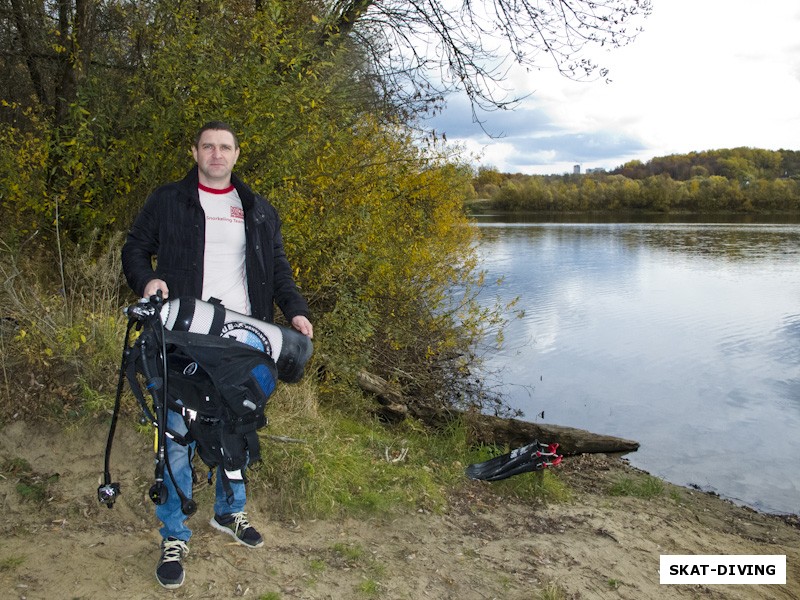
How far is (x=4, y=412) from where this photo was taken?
15.2 feet

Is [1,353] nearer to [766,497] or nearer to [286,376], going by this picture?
[286,376]

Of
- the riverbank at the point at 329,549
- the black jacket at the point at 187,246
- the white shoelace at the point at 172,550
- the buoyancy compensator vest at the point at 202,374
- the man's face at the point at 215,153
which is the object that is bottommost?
the riverbank at the point at 329,549

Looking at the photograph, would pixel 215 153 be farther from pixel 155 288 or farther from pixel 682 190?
pixel 682 190

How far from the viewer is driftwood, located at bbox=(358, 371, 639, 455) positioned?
813 cm

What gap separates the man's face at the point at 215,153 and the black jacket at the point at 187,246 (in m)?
0.10

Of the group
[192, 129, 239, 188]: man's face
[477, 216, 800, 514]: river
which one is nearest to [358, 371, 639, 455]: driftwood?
[477, 216, 800, 514]: river

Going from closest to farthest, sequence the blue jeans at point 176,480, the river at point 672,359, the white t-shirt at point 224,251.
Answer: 1. the blue jeans at point 176,480
2. the white t-shirt at point 224,251
3. the river at point 672,359

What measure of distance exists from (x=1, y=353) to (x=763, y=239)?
4142 centimetres

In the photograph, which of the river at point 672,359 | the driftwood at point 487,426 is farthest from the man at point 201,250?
the river at point 672,359

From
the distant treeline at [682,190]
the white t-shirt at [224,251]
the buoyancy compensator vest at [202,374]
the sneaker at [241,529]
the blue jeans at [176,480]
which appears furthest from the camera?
the distant treeline at [682,190]

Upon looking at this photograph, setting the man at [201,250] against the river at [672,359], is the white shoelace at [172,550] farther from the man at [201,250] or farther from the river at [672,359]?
the river at [672,359]

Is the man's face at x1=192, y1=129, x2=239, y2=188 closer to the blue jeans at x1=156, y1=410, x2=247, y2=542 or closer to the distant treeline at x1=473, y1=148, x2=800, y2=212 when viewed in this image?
the blue jeans at x1=156, y1=410, x2=247, y2=542

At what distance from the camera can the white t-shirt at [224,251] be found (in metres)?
3.37

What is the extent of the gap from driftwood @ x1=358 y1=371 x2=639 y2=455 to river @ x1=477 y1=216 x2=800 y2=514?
741 mm
